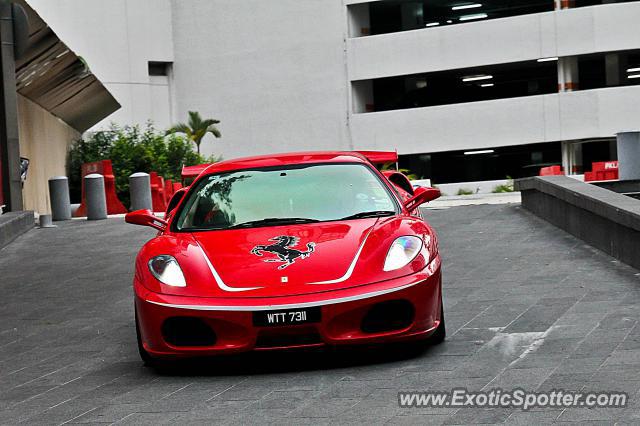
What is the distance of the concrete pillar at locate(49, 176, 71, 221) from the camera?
2209 cm

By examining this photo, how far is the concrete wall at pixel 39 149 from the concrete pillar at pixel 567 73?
77.6 feet

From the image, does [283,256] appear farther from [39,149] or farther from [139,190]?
[39,149]

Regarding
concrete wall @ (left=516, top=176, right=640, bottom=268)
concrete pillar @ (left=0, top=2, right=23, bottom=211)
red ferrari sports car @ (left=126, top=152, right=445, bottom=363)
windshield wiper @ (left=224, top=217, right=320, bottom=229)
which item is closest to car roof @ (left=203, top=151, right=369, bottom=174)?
red ferrari sports car @ (left=126, top=152, right=445, bottom=363)

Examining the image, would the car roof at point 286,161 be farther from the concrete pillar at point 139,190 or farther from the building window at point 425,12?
the building window at point 425,12

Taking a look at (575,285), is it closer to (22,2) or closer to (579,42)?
(22,2)

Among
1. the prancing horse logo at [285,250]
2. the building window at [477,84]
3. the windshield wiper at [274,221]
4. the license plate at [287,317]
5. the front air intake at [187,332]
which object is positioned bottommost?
the front air intake at [187,332]

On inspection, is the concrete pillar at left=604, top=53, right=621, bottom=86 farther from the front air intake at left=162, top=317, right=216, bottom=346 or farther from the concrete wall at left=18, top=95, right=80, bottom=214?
the front air intake at left=162, top=317, right=216, bottom=346

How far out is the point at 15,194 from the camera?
1838 centimetres

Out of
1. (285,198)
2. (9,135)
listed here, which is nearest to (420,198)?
(285,198)

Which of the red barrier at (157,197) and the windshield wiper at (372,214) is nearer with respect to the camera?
the windshield wiper at (372,214)

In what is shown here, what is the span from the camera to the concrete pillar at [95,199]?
21.7 m

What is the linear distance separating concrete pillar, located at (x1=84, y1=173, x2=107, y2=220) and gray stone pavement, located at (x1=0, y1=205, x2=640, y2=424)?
11069mm

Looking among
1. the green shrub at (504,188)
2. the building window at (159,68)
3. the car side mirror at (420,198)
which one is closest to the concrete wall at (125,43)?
the building window at (159,68)

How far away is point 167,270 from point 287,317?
2.82ft
